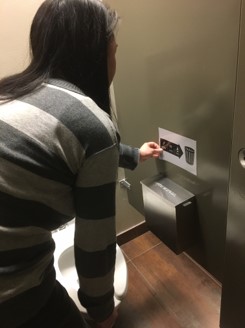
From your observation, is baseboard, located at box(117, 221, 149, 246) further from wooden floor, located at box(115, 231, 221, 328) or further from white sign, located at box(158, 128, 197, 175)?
white sign, located at box(158, 128, 197, 175)

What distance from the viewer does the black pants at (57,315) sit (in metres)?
0.66

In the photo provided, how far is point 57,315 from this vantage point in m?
0.70

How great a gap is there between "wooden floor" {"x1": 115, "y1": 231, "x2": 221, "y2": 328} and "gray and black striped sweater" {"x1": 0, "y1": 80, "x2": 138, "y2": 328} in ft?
2.64

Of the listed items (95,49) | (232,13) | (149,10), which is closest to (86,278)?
(95,49)

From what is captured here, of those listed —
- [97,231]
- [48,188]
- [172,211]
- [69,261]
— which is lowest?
[69,261]

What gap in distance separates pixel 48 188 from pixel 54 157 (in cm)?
7

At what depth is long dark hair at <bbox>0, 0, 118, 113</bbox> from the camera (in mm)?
573

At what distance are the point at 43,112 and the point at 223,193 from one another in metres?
0.73

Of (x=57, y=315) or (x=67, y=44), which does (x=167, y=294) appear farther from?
(x=67, y=44)

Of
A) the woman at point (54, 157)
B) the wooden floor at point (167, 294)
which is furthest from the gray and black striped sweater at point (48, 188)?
the wooden floor at point (167, 294)

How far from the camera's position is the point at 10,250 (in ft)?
1.90

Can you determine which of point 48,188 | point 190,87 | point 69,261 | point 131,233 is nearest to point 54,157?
point 48,188

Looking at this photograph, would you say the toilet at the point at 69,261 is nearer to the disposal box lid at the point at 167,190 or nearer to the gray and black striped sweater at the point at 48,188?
the disposal box lid at the point at 167,190

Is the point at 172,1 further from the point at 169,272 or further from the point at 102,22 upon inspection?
the point at 169,272
